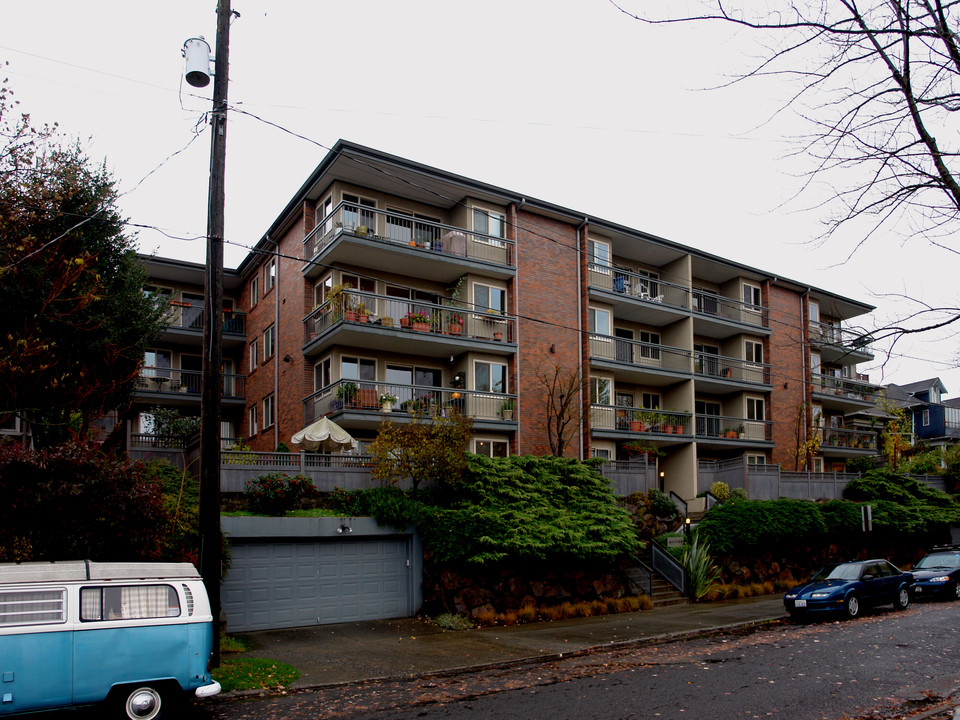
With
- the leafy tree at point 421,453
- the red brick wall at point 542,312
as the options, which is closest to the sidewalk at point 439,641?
the leafy tree at point 421,453

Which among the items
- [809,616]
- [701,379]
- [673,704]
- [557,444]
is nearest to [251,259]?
[557,444]

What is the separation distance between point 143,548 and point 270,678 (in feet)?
10.1

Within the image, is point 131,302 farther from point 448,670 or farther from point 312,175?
point 448,670

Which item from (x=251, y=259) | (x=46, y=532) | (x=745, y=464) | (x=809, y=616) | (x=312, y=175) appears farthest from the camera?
(x=251, y=259)

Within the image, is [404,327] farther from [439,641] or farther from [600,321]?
[439,641]

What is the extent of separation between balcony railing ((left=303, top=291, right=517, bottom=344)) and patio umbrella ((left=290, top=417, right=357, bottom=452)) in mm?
3902

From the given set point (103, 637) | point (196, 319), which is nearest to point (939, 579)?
point (103, 637)

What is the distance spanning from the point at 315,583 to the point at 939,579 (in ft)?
56.0

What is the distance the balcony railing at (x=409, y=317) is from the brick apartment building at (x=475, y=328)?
0.07 m

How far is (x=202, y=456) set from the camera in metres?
12.4

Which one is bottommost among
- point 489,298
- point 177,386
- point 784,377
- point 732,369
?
point 177,386

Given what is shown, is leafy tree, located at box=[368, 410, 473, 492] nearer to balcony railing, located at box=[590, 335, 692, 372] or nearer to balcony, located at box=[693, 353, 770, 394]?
balcony railing, located at box=[590, 335, 692, 372]

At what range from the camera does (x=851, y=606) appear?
18.6 m

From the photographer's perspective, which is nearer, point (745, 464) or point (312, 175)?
point (312, 175)
